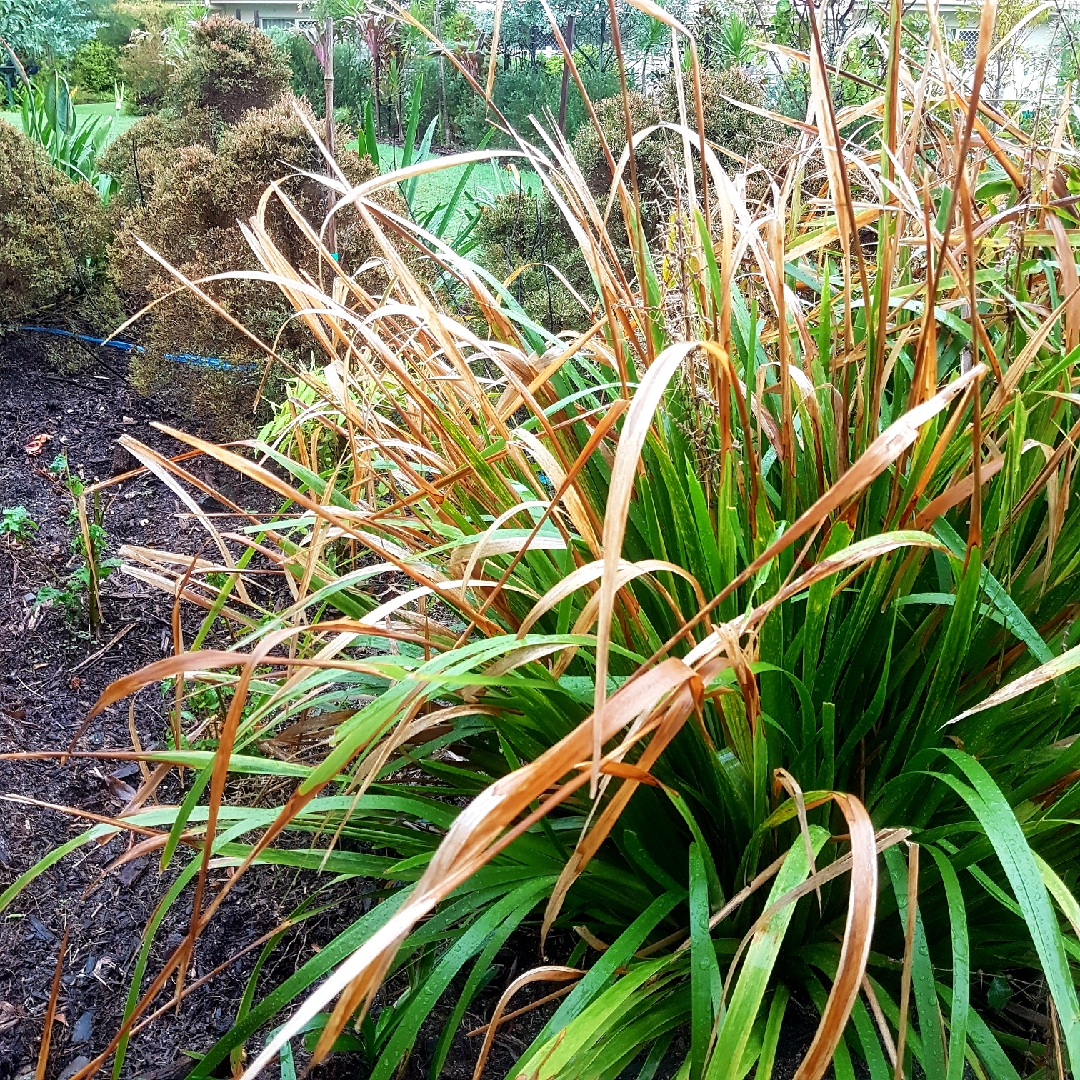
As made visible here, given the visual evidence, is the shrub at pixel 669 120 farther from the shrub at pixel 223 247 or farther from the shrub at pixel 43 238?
the shrub at pixel 43 238

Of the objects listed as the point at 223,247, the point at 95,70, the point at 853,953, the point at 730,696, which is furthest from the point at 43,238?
the point at 95,70

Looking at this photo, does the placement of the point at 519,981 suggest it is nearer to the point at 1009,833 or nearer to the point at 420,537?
the point at 1009,833

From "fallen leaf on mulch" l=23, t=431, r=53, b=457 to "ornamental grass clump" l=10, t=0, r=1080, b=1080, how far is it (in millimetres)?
1606

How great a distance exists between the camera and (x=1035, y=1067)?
99 cm

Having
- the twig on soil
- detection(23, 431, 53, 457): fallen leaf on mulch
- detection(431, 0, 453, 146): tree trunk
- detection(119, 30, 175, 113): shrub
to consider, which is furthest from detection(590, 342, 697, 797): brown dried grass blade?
detection(431, 0, 453, 146): tree trunk

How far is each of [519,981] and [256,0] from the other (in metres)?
19.0

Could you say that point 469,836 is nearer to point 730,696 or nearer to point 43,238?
point 730,696

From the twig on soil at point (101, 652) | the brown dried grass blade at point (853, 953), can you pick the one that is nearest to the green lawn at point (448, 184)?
the twig on soil at point (101, 652)

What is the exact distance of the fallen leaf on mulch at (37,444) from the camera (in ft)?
8.43

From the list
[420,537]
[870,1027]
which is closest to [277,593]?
[420,537]

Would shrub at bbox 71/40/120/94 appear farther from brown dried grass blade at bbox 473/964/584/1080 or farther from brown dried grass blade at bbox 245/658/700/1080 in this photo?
brown dried grass blade at bbox 245/658/700/1080

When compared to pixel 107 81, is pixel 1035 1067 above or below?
below

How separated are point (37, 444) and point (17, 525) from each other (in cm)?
58

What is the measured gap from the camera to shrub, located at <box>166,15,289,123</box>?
4008 millimetres
